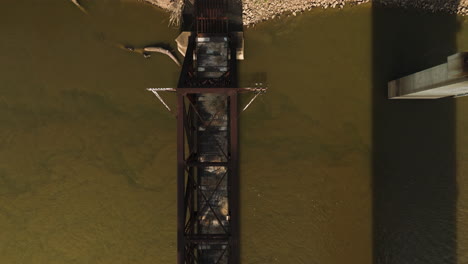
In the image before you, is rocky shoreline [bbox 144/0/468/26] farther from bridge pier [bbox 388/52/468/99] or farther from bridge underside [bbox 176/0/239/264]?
bridge pier [bbox 388/52/468/99]

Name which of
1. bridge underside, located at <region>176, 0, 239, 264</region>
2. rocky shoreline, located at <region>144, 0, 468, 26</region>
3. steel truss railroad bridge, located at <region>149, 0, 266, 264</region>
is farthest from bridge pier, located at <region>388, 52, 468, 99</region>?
bridge underside, located at <region>176, 0, 239, 264</region>

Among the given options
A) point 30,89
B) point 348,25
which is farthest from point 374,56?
point 30,89

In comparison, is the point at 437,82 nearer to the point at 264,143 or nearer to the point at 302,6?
the point at 302,6

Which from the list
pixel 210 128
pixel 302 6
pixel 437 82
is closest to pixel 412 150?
pixel 437 82

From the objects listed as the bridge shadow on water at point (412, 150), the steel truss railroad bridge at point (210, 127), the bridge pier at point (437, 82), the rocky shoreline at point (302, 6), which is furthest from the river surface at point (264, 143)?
the steel truss railroad bridge at point (210, 127)

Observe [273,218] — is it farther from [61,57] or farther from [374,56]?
[61,57]

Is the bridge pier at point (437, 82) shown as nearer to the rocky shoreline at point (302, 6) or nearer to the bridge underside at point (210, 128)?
the rocky shoreline at point (302, 6)

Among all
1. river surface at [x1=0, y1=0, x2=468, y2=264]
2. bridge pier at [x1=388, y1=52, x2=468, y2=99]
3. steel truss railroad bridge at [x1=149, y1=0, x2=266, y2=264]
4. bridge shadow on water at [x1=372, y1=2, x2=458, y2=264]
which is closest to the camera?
bridge pier at [x1=388, y1=52, x2=468, y2=99]

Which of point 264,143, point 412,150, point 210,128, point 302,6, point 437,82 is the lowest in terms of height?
point 412,150
